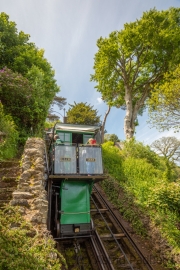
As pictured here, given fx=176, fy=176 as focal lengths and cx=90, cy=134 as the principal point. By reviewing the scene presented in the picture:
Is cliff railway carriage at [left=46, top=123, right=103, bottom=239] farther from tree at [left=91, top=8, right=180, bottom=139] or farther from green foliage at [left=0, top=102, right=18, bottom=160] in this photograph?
tree at [left=91, top=8, right=180, bottom=139]

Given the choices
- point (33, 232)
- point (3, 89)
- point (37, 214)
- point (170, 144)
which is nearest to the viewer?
point (33, 232)

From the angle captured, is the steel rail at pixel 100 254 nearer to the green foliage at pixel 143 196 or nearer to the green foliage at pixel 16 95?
the green foliage at pixel 143 196

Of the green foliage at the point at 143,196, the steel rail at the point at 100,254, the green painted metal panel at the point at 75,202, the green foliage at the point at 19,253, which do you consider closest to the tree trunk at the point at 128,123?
the green foliage at the point at 143,196

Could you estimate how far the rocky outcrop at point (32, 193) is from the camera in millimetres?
3368

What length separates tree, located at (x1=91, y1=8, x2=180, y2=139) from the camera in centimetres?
1603

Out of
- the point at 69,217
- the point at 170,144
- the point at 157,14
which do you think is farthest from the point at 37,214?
the point at 157,14

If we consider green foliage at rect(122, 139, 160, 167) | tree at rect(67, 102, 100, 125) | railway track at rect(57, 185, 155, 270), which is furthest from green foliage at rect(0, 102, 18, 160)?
tree at rect(67, 102, 100, 125)

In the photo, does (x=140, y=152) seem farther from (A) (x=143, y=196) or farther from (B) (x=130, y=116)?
(B) (x=130, y=116)

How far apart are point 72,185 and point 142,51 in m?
15.8

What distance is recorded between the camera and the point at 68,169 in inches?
229

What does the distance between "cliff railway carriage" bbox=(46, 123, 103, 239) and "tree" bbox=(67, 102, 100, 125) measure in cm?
1869

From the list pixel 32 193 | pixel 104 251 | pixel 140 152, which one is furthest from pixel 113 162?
pixel 32 193

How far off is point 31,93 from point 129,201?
804 cm

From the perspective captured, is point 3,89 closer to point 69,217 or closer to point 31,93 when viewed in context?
point 31,93
